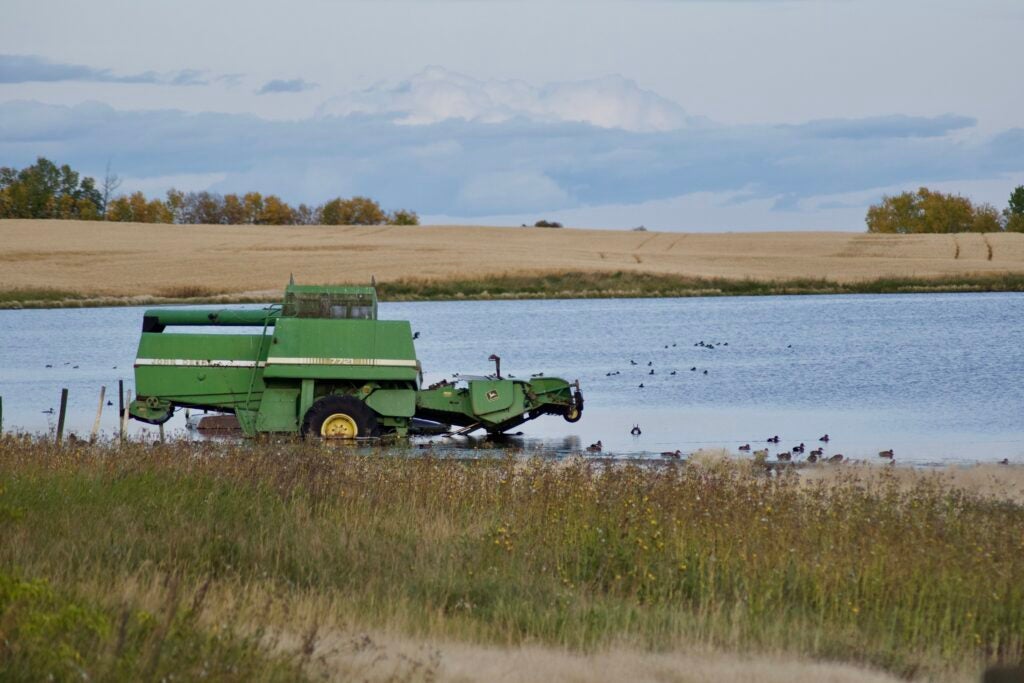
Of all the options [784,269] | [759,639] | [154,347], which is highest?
[784,269]

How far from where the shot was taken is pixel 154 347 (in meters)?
18.0

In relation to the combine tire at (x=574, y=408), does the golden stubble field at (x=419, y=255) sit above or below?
above

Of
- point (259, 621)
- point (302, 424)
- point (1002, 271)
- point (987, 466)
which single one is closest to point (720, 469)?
point (987, 466)

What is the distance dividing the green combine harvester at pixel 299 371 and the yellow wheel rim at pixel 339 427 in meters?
0.01

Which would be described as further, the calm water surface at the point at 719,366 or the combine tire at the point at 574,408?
the calm water surface at the point at 719,366

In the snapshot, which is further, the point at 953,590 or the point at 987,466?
the point at 987,466

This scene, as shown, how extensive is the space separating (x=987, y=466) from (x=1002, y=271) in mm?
64698

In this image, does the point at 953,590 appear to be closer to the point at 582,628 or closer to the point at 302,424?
the point at 582,628

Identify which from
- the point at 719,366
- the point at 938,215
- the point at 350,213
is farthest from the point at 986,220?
the point at 719,366

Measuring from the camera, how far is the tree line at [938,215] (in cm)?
13488

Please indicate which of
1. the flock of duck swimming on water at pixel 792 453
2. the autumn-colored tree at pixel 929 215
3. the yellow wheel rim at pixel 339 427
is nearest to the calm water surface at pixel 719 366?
the flock of duck swimming on water at pixel 792 453

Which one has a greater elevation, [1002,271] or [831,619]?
[1002,271]

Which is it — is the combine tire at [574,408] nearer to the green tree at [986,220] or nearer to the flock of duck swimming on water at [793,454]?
the flock of duck swimming on water at [793,454]

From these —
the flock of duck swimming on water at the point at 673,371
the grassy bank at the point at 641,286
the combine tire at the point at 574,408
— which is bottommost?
the combine tire at the point at 574,408
